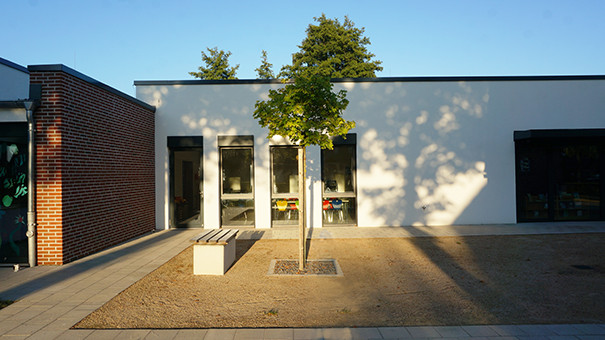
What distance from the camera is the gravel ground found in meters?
4.06

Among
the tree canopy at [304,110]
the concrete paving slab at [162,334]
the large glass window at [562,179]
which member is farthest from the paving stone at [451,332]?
the large glass window at [562,179]

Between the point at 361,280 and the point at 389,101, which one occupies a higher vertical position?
the point at 389,101

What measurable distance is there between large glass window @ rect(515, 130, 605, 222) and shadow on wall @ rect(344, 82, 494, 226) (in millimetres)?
1530

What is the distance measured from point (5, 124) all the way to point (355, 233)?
841cm

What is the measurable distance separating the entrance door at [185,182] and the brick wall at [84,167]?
3.71ft

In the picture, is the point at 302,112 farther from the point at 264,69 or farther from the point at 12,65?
the point at 264,69

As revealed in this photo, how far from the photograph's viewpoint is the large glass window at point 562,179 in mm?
10922

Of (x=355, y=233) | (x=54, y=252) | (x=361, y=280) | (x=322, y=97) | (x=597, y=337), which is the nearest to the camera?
(x=597, y=337)

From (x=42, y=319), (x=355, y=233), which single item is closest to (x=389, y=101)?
(x=355, y=233)

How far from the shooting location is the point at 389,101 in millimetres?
10742

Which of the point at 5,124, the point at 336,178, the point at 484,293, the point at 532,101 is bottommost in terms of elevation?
the point at 484,293

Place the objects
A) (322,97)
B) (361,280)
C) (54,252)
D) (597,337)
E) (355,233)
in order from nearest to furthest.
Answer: (597,337) < (361,280) < (322,97) < (54,252) < (355,233)

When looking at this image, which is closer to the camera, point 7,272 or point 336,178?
point 7,272

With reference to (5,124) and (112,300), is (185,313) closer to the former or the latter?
(112,300)
